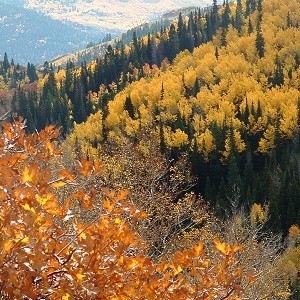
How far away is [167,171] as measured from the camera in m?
23.5

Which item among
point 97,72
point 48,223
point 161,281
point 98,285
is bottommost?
point 97,72

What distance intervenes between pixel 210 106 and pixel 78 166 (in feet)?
302

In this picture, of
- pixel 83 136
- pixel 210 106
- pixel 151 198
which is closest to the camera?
pixel 151 198

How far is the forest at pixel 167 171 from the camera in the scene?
5164mm

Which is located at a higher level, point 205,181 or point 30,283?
point 30,283

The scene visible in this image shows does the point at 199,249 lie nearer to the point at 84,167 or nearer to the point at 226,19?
the point at 84,167

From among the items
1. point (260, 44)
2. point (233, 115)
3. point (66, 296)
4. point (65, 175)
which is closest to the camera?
point (66, 296)

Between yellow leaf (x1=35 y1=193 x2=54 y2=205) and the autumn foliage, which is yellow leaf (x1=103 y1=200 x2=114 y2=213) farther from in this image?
yellow leaf (x1=35 y1=193 x2=54 y2=205)

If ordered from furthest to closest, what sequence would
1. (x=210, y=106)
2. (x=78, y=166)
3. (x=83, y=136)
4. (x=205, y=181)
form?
(x=210, y=106) → (x=83, y=136) → (x=205, y=181) → (x=78, y=166)

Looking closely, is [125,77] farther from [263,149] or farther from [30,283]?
[30,283]

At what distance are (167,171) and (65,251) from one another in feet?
59.5

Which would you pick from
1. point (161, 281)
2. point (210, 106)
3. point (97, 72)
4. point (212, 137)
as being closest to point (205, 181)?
point (212, 137)

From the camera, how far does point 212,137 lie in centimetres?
8181

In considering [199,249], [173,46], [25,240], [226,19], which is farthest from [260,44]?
[25,240]
